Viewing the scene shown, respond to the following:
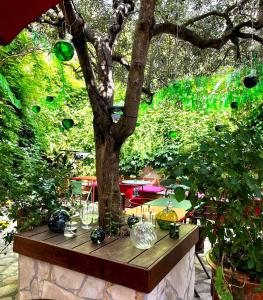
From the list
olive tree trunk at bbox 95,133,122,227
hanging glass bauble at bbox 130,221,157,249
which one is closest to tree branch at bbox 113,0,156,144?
olive tree trunk at bbox 95,133,122,227

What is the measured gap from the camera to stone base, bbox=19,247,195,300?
1895 mm

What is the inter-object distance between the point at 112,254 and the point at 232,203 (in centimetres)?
87

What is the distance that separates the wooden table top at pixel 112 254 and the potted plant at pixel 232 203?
36 centimetres

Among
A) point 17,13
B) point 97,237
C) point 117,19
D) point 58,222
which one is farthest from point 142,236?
point 117,19

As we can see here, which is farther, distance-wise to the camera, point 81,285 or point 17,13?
point 81,285

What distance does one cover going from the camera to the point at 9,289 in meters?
3.00

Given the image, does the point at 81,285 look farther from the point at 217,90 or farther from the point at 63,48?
the point at 217,90

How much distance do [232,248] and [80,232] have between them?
1.26 m

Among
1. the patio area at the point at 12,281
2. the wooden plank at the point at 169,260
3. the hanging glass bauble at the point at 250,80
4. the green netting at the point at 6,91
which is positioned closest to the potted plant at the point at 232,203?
the wooden plank at the point at 169,260

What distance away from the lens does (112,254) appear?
77.9 inches

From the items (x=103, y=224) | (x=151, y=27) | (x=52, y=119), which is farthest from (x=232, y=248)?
(x=52, y=119)

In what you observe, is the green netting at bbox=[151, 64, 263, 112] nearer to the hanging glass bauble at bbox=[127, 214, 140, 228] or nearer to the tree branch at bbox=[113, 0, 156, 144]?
the tree branch at bbox=[113, 0, 156, 144]

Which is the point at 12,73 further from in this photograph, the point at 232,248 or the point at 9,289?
the point at 232,248

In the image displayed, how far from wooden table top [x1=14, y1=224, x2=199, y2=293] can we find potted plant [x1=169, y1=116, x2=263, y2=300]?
36 cm
